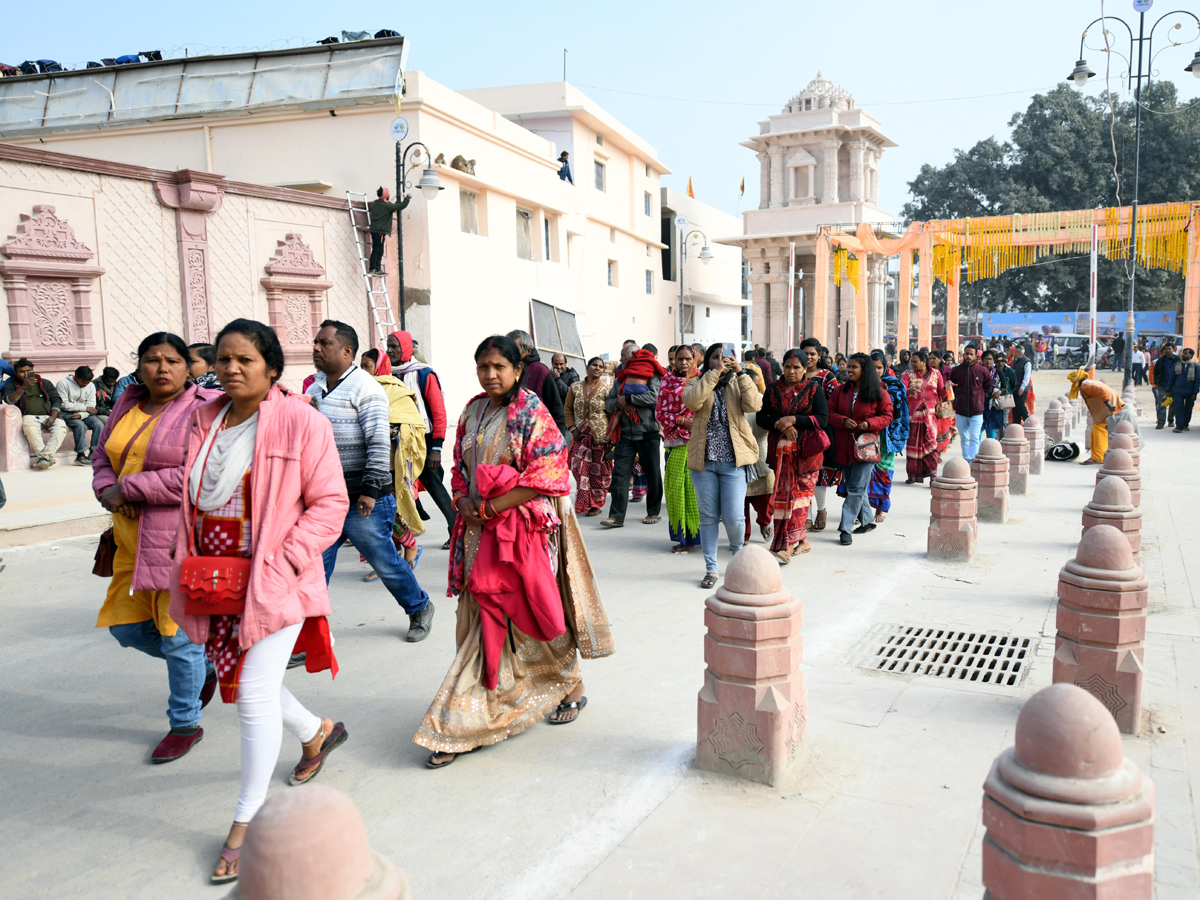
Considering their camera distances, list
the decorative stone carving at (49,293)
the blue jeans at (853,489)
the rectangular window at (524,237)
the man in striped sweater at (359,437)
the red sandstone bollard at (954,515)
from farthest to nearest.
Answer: the rectangular window at (524,237) → the decorative stone carving at (49,293) → the blue jeans at (853,489) → the red sandstone bollard at (954,515) → the man in striped sweater at (359,437)

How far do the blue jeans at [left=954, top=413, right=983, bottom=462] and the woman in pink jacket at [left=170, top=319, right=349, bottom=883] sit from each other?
397 inches

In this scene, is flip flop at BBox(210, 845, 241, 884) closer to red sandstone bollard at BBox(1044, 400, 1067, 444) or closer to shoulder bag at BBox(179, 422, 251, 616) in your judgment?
shoulder bag at BBox(179, 422, 251, 616)

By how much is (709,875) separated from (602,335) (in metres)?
26.1

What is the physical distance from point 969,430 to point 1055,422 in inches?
158

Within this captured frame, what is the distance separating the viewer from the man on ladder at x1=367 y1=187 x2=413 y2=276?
16406mm

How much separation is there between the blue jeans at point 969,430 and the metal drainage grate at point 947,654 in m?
6.70

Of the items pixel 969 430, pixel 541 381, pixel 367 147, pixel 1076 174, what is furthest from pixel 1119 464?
pixel 1076 174

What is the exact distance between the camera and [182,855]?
10.1ft

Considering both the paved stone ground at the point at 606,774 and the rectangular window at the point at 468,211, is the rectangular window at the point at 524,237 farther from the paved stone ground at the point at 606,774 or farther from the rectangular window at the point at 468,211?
the paved stone ground at the point at 606,774

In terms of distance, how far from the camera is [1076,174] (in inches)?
1641

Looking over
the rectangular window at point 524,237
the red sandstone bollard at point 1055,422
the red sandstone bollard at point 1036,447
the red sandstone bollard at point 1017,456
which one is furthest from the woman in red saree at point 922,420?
the rectangular window at point 524,237

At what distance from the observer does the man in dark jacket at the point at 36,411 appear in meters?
11.2

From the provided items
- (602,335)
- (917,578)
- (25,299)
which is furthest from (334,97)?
(917,578)

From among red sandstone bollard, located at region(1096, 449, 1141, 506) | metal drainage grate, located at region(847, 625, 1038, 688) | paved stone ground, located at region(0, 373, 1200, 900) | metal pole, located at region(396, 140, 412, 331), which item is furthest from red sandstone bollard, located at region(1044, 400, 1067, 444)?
metal pole, located at region(396, 140, 412, 331)
